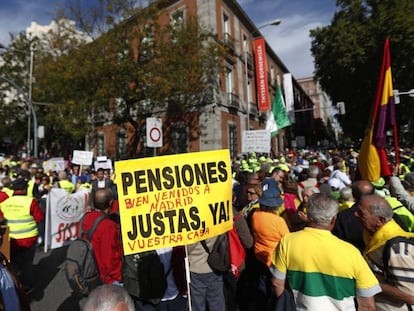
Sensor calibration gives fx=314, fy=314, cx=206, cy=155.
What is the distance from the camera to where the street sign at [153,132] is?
7438 mm

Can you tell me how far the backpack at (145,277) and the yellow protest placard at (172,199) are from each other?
39 cm

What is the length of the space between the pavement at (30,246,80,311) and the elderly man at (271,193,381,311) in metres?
3.19

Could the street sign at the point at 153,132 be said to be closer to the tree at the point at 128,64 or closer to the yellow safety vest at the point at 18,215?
the yellow safety vest at the point at 18,215

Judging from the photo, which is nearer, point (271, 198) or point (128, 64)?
point (271, 198)

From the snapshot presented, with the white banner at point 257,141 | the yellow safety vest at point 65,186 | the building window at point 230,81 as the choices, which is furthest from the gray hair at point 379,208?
the building window at point 230,81

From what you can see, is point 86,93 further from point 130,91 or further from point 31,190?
point 31,190

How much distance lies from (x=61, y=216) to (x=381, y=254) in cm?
559

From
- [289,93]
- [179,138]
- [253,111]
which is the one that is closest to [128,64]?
[179,138]

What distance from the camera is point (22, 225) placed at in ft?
14.8

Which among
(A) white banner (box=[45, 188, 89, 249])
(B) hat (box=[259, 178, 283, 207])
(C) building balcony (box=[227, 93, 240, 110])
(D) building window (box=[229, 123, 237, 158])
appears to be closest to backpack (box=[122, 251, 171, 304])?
(B) hat (box=[259, 178, 283, 207])

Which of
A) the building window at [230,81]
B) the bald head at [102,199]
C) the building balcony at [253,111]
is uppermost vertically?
the building window at [230,81]

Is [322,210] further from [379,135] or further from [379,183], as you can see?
[379,183]

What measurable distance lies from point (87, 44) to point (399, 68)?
1927cm

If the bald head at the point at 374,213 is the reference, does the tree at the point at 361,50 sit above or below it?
above
